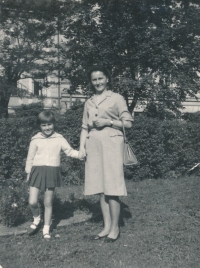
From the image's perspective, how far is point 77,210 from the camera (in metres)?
5.16

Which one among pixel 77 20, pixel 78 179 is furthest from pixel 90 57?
pixel 78 179

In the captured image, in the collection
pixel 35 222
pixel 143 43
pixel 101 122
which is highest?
pixel 143 43

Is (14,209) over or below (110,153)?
below

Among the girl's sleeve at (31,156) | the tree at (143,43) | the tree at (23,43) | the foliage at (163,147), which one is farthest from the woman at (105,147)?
the tree at (23,43)

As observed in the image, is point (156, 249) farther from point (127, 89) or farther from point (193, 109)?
point (193, 109)

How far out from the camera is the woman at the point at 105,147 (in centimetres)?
382

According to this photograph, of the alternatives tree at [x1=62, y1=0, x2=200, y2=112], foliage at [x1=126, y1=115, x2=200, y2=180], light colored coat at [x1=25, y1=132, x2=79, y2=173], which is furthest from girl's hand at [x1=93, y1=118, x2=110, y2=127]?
tree at [x1=62, y1=0, x2=200, y2=112]

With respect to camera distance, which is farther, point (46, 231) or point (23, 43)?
point (23, 43)

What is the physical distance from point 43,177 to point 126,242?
1195mm

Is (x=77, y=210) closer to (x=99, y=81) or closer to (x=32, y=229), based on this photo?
(x=32, y=229)

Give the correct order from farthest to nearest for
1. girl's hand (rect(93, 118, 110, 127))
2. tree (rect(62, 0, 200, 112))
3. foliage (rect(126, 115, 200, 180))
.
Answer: tree (rect(62, 0, 200, 112)) < foliage (rect(126, 115, 200, 180)) < girl's hand (rect(93, 118, 110, 127))

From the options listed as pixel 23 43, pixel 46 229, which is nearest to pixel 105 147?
pixel 46 229

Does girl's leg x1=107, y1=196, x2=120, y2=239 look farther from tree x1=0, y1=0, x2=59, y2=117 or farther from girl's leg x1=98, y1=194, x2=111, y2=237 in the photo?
tree x1=0, y1=0, x2=59, y2=117

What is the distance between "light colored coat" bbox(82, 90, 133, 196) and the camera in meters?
3.82
